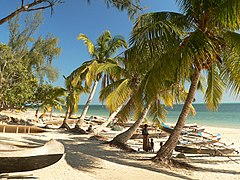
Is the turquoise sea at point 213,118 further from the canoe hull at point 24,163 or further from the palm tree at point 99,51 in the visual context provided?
the canoe hull at point 24,163

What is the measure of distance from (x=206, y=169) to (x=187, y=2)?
5197mm

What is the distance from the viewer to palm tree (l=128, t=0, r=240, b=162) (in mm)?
5344

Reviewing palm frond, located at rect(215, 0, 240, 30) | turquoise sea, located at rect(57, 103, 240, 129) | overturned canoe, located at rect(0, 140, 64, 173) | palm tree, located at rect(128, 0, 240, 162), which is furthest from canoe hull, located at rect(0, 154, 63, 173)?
turquoise sea, located at rect(57, 103, 240, 129)

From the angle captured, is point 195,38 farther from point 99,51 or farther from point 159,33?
point 99,51

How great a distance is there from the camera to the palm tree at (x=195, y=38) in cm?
534

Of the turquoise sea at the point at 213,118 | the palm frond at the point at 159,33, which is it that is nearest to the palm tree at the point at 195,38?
the palm frond at the point at 159,33

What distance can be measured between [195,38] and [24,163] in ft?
15.7

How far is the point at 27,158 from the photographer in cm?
404

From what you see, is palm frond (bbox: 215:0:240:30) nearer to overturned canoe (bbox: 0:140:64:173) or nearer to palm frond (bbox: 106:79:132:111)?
overturned canoe (bbox: 0:140:64:173)

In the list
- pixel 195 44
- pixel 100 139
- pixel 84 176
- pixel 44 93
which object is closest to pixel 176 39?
pixel 195 44

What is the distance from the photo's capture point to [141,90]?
21.6 ft

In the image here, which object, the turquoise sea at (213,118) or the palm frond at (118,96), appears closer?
the palm frond at (118,96)

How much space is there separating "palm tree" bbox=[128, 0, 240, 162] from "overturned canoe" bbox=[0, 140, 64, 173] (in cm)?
328

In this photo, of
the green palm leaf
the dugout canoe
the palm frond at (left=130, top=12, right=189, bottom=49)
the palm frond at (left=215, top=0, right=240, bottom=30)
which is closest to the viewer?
the palm frond at (left=215, top=0, right=240, bottom=30)
